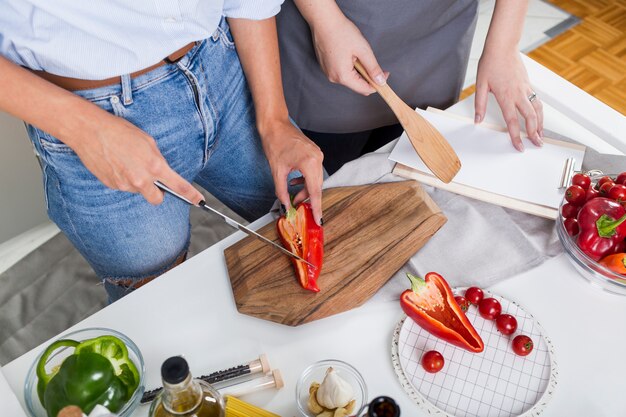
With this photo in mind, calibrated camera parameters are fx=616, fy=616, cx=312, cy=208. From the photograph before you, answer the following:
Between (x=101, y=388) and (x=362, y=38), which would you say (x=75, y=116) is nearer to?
(x=101, y=388)

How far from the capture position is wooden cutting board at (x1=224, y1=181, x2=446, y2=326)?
0.91 meters

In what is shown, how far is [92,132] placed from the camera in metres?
0.89

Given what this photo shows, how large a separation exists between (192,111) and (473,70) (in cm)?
183

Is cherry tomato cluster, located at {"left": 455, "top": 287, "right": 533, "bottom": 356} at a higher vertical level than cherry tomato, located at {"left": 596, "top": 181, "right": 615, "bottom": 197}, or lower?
lower

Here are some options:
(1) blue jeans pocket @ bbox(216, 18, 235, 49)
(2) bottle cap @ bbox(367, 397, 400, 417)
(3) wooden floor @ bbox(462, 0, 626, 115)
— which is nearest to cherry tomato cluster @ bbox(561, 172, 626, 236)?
(2) bottle cap @ bbox(367, 397, 400, 417)

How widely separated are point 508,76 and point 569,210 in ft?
1.04

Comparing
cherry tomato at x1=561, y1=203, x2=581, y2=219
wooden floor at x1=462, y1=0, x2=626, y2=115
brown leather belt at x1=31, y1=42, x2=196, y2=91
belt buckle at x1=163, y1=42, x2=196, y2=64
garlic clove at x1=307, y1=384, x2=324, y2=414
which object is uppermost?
brown leather belt at x1=31, y1=42, x2=196, y2=91

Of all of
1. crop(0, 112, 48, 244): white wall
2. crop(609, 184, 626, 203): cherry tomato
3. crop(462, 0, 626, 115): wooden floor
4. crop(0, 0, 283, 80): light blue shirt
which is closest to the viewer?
crop(0, 0, 283, 80): light blue shirt

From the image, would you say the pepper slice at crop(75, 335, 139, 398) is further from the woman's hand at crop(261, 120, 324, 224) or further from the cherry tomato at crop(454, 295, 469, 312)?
the cherry tomato at crop(454, 295, 469, 312)

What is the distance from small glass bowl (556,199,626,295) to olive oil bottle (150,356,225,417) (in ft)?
1.89

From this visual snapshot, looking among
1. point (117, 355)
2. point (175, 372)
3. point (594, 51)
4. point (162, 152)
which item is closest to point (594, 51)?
point (594, 51)

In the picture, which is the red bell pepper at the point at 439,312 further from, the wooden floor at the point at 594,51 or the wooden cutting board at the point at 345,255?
the wooden floor at the point at 594,51

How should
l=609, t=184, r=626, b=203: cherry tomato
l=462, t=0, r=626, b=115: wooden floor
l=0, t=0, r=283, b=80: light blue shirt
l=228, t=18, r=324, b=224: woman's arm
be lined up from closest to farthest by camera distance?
l=0, t=0, r=283, b=80: light blue shirt < l=609, t=184, r=626, b=203: cherry tomato < l=228, t=18, r=324, b=224: woman's arm < l=462, t=0, r=626, b=115: wooden floor

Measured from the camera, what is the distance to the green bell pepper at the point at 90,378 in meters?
0.72
